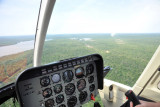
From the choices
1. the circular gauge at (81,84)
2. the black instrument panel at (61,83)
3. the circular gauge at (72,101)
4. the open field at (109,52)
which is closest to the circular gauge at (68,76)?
the black instrument panel at (61,83)

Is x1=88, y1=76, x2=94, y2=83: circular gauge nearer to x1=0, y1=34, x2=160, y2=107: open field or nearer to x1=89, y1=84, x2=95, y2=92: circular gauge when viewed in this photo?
x1=89, y1=84, x2=95, y2=92: circular gauge

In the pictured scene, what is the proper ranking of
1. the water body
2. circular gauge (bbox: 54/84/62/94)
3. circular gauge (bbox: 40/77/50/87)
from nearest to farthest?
circular gauge (bbox: 40/77/50/87)
circular gauge (bbox: 54/84/62/94)
the water body

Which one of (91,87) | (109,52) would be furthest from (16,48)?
(109,52)

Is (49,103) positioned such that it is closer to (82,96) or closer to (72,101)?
(72,101)

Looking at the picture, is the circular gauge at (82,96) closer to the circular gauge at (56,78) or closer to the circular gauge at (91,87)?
the circular gauge at (91,87)

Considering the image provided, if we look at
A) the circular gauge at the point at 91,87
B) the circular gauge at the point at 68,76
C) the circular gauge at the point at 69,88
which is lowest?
the circular gauge at the point at 91,87

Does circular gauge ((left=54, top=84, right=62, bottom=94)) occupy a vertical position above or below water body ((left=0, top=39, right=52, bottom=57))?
below

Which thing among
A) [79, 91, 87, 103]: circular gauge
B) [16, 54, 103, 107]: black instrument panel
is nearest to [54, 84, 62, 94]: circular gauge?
[16, 54, 103, 107]: black instrument panel
